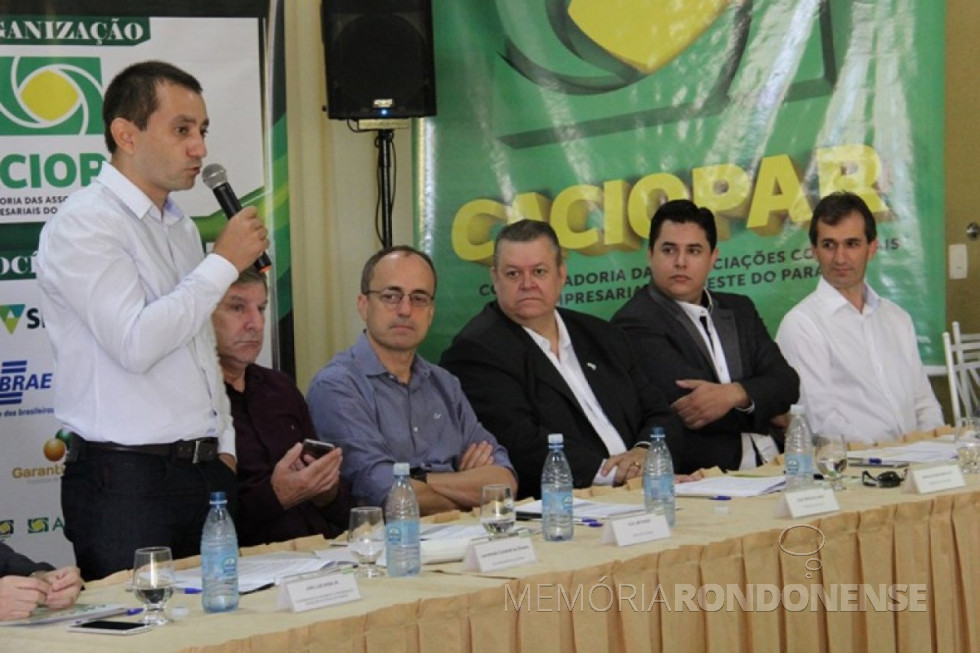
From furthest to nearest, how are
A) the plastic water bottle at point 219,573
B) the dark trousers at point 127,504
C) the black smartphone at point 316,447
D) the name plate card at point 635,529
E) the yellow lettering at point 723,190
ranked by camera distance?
the yellow lettering at point 723,190
the black smartphone at point 316,447
the dark trousers at point 127,504
the name plate card at point 635,529
the plastic water bottle at point 219,573

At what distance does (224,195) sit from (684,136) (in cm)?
284

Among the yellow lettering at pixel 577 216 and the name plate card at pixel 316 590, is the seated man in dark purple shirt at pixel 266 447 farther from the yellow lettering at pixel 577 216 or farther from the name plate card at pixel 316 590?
the yellow lettering at pixel 577 216

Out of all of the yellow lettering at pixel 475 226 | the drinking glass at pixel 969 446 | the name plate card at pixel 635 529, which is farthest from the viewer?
the yellow lettering at pixel 475 226

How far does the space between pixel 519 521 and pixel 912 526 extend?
0.86 metres

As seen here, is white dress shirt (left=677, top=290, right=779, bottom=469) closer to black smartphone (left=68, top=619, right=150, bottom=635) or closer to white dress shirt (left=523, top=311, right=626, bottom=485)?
white dress shirt (left=523, top=311, right=626, bottom=485)

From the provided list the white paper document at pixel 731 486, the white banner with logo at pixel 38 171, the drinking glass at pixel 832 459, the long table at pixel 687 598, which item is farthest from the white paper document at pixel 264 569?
the white banner with logo at pixel 38 171

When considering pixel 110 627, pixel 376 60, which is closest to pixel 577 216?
pixel 376 60

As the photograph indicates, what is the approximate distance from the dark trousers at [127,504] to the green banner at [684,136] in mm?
2680

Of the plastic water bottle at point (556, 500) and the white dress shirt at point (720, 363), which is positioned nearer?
the plastic water bottle at point (556, 500)

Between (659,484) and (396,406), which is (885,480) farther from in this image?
(396,406)

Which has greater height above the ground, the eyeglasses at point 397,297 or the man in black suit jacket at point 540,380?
the eyeglasses at point 397,297

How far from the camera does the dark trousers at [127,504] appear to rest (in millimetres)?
2979

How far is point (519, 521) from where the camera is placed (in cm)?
311

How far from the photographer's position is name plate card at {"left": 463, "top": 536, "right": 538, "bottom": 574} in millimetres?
2562
